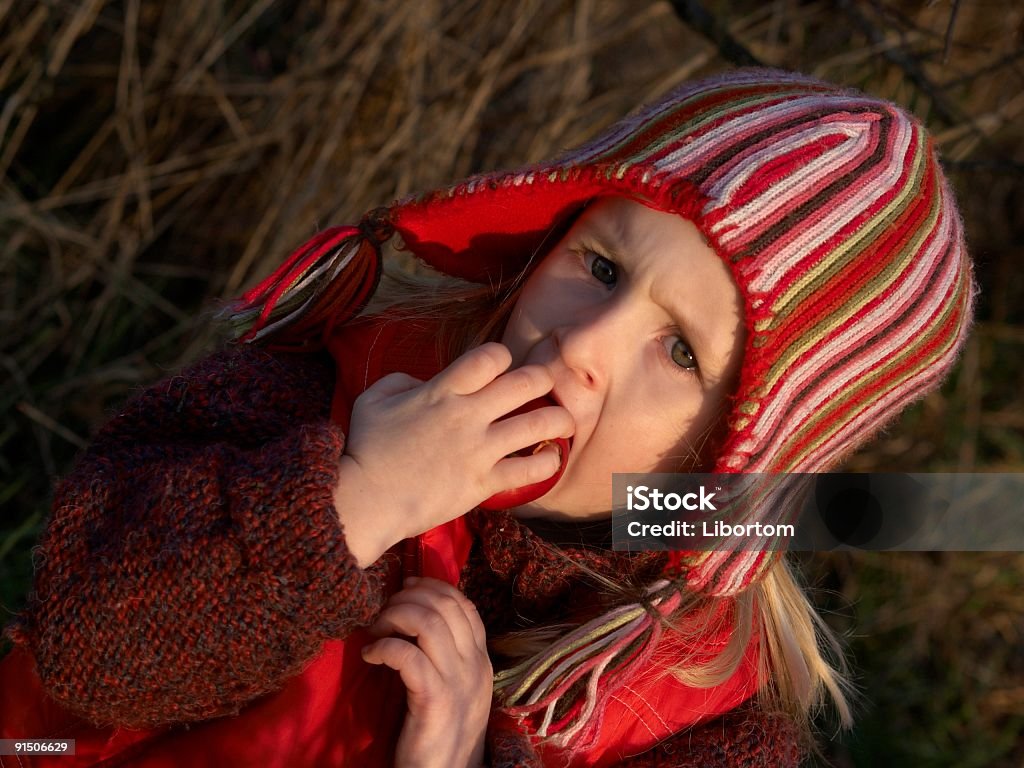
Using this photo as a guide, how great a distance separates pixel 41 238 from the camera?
286 centimetres

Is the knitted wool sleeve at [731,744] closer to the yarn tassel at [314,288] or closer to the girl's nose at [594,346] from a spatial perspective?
the girl's nose at [594,346]

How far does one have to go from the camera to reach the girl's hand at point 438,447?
54.9 inches

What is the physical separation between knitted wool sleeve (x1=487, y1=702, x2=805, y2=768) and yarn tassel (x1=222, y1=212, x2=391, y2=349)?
2.51ft

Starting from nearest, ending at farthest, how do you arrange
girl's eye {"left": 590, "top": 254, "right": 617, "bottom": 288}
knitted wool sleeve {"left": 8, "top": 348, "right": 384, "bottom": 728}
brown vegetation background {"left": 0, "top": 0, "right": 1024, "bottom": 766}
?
knitted wool sleeve {"left": 8, "top": 348, "right": 384, "bottom": 728}
girl's eye {"left": 590, "top": 254, "right": 617, "bottom": 288}
brown vegetation background {"left": 0, "top": 0, "right": 1024, "bottom": 766}

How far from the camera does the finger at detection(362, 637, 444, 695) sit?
1427 mm

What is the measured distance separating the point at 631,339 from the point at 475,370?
26 cm

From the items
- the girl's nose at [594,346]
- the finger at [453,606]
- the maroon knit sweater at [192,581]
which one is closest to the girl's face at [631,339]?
the girl's nose at [594,346]

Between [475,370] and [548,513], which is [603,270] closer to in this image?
[475,370]

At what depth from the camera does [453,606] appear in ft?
5.04

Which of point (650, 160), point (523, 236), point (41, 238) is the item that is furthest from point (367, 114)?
point (650, 160)

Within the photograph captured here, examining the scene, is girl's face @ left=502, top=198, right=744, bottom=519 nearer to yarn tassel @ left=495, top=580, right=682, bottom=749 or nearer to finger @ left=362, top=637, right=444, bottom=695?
yarn tassel @ left=495, top=580, right=682, bottom=749

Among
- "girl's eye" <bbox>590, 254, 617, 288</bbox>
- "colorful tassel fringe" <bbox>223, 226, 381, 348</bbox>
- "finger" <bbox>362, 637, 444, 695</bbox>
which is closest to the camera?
"finger" <bbox>362, 637, 444, 695</bbox>

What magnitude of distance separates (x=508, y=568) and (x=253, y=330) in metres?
0.61

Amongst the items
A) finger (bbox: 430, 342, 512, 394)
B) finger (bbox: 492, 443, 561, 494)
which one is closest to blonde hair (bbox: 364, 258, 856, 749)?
finger (bbox: 492, 443, 561, 494)
